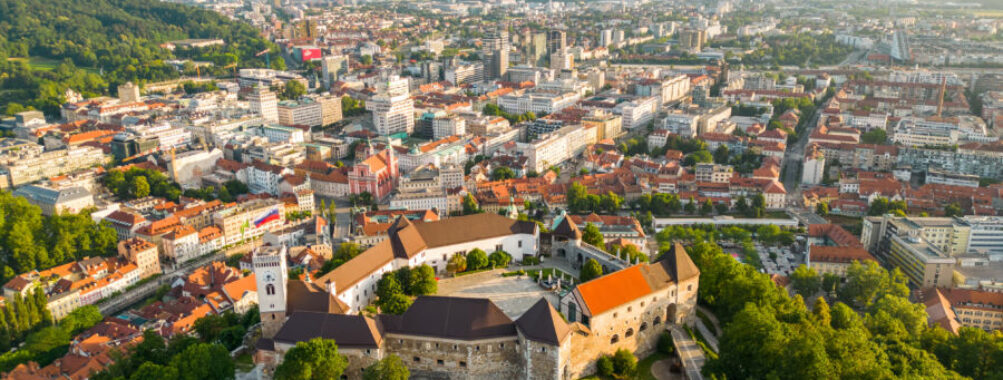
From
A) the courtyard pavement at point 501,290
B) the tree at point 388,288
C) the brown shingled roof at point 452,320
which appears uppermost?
the brown shingled roof at point 452,320

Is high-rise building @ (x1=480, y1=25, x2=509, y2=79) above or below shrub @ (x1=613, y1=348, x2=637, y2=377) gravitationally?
above

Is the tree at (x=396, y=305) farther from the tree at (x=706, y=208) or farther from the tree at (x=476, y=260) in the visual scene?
the tree at (x=706, y=208)

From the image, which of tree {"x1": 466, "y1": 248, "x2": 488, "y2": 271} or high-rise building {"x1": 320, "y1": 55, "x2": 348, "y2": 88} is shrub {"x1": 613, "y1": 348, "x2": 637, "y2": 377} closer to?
tree {"x1": 466, "y1": 248, "x2": 488, "y2": 271}

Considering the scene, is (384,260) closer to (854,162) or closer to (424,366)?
(424,366)

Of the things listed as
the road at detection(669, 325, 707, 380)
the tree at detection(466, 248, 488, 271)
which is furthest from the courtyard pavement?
the road at detection(669, 325, 707, 380)

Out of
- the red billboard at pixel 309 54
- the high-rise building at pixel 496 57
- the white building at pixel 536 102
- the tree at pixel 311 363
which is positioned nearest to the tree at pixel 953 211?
the tree at pixel 311 363

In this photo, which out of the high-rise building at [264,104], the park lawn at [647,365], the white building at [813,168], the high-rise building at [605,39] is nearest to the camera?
the park lawn at [647,365]
